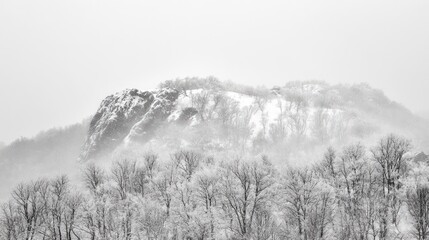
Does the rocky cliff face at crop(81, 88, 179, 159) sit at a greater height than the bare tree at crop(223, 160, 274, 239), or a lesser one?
greater

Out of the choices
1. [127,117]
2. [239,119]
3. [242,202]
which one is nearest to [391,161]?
[242,202]

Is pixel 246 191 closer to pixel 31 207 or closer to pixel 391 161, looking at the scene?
pixel 391 161

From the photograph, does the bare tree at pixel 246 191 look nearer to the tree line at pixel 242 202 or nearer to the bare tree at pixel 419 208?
the tree line at pixel 242 202

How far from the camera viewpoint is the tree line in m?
41.8

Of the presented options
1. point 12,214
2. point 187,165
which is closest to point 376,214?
point 187,165

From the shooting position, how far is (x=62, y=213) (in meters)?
55.1

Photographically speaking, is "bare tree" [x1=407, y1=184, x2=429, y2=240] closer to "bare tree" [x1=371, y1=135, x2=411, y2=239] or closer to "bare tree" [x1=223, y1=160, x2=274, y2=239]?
"bare tree" [x1=371, y1=135, x2=411, y2=239]

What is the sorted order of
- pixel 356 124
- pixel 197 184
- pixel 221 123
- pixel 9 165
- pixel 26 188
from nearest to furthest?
pixel 197 184
pixel 26 188
pixel 356 124
pixel 221 123
pixel 9 165

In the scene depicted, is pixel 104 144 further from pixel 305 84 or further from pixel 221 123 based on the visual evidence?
pixel 305 84

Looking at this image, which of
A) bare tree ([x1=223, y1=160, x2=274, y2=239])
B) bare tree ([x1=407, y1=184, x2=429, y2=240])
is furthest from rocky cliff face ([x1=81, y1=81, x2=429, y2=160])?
bare tree ([x1=407, y1=184, x2=429, y2=240])

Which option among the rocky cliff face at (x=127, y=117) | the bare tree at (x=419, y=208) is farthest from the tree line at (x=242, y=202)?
the rocky cliff face at (x=127, y=117)

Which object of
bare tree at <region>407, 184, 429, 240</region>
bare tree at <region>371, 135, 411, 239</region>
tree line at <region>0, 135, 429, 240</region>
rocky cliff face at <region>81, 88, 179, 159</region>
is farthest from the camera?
rocky cliff face at <region>81, 88, 179, 159</region>

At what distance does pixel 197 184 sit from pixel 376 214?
25.7m

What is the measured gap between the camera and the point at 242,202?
47.2m
